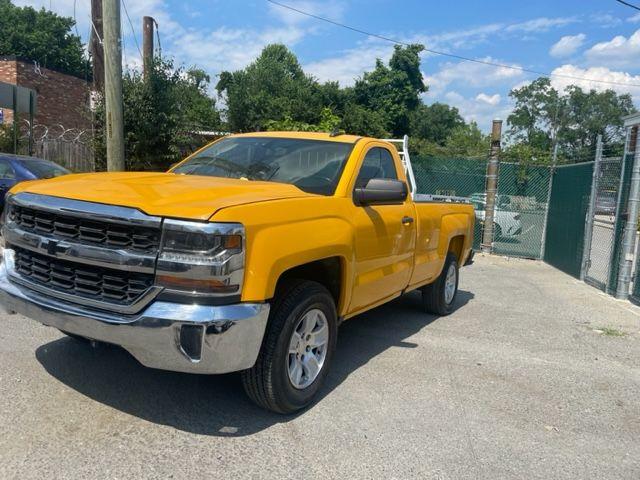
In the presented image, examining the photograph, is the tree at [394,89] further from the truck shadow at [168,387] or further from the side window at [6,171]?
the truck shadow at [168,387]

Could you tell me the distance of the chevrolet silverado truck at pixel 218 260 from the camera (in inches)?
118

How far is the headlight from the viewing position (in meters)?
2.98

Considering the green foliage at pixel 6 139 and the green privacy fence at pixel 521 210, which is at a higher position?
the green foliage at pixel 6 139

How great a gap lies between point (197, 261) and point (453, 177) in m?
11.7

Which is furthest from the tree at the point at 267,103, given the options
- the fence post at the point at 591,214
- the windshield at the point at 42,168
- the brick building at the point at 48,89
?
the fence post at the point at 591,214

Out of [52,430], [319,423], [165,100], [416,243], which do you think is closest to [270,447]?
[319,423]

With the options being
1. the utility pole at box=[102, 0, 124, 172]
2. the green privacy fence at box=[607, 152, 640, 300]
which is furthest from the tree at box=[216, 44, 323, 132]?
the green privacy fence at box=[607, 152, 640, 300]

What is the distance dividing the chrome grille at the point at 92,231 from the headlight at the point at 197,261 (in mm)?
103

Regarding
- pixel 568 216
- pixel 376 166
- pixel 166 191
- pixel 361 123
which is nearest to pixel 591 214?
pixel 568 216

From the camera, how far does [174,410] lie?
12.0 feet

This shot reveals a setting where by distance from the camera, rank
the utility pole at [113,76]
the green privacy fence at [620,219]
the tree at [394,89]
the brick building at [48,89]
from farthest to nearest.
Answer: the tree at [394,89] < the brick building at [48,89] < the utility pole at [113,76] < the green privacy fence at [620,219]

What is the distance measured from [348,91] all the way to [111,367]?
35.3 meters

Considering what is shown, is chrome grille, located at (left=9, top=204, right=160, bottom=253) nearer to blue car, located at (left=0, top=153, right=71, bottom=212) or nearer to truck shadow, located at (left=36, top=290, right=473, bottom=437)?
truck shadow, located at (left=36, top=290, right=473, bottom=437)

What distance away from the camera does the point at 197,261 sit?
9.79ft
